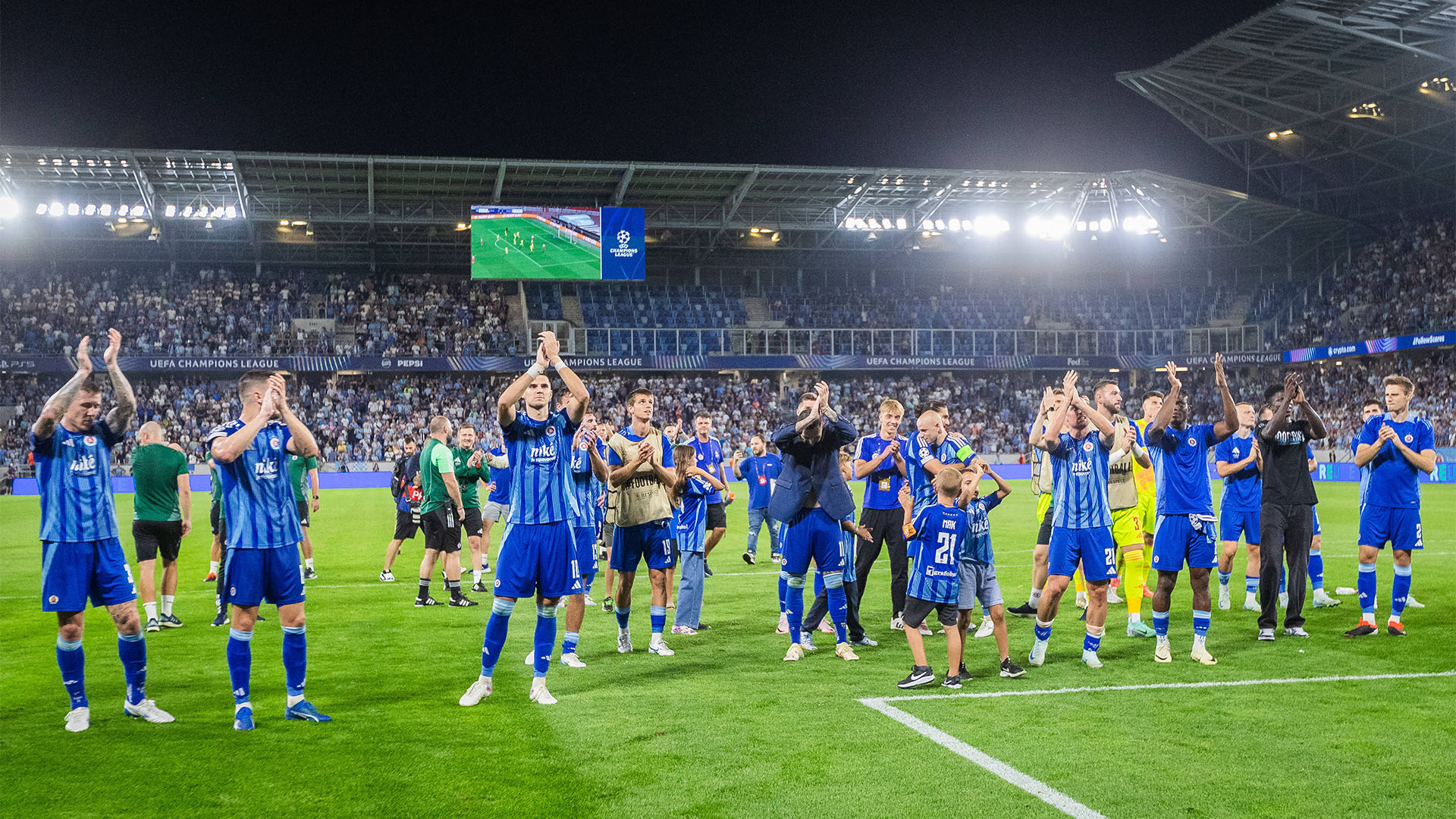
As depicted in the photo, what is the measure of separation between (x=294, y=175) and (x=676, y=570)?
1213 inches

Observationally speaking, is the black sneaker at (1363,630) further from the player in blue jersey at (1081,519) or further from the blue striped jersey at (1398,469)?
the player in blue jersey at (1081,519)

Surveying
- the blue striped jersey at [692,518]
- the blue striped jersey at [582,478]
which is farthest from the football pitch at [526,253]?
the blue striped jersey at [582,478]

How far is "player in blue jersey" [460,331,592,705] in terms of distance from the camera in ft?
24.0

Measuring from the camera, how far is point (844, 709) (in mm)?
7164

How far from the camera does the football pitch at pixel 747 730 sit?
5.37 m

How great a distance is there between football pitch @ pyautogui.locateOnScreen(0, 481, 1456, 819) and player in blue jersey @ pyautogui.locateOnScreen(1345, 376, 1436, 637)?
430 millimetres

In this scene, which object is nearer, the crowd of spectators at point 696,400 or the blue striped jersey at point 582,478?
the blue striped jersey at point 582,478

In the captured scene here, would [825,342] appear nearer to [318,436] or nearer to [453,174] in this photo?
[453,174]

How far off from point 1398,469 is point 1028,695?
4.93 meters

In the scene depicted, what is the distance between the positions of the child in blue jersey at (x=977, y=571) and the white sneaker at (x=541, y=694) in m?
3.06

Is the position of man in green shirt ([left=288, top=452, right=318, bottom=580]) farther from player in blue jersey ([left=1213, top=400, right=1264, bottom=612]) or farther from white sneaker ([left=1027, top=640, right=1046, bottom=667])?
player in blue jersey ([left=1213, top=400, right=1264, bottom=612])

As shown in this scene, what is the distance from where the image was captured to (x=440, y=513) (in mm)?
12016

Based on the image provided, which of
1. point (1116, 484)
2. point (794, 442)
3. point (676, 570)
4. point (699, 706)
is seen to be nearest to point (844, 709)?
point (699, 706)

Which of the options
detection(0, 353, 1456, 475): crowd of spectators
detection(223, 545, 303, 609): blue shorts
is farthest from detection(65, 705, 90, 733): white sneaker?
detection(0, 353, 1456, 475): crowd of spectators
